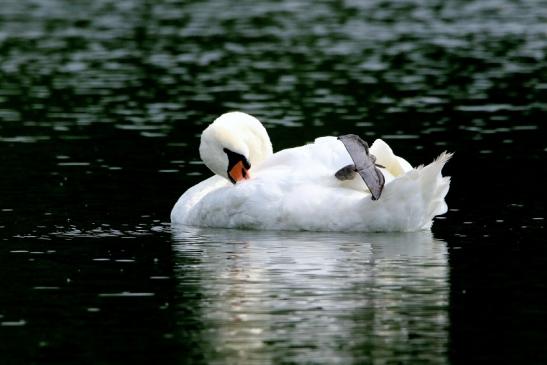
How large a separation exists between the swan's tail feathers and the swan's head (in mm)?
2117

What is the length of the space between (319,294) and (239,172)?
447 centimetres

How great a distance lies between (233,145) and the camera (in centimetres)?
1875

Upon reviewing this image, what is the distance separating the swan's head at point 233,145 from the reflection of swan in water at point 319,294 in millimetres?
856

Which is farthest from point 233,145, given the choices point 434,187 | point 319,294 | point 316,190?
point 319,294

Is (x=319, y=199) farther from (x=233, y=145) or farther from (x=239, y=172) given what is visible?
(x=233, y=145)

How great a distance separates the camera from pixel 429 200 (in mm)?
17703

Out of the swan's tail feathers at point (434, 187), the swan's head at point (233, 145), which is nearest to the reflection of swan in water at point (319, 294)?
the swan's tail feathers at point (434, 187)

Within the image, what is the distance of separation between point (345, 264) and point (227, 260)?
1197mm

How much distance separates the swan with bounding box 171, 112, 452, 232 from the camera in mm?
17500

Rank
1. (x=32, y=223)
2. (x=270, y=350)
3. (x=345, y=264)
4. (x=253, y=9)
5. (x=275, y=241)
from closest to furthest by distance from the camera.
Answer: (x=270, y=350), (x=345, y=264), (x=275, y=241), (x=32, y=223), (x=253, y=9)

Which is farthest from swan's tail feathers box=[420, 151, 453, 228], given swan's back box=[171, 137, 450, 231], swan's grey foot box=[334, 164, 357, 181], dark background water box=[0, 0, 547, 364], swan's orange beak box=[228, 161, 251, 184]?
swan's orange beak box=[228, 161, 251, 184]

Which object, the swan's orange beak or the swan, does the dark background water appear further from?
the swan's orange beak

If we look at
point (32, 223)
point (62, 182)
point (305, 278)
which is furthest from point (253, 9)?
point (305, 278)

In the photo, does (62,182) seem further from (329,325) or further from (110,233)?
(329,325)
